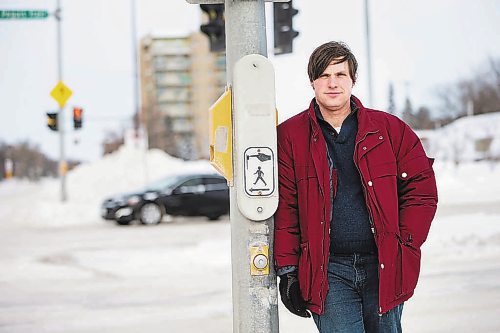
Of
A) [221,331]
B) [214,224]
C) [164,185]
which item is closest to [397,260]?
[221,331]

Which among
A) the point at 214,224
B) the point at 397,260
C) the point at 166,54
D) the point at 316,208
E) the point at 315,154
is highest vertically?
the point at 166,54

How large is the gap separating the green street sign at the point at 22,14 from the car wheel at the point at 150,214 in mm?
5237

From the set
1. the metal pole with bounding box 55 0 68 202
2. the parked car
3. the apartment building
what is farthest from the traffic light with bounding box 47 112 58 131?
the apartment building

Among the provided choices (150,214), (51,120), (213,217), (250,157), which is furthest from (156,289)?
(51,120)

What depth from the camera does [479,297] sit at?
783 cm

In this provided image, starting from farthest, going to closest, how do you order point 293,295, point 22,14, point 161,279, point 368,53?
point 368,53 < point 22,14 < point 161,279 < point 293,295

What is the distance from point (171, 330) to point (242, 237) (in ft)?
11.5

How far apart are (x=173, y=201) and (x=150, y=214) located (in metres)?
0.72

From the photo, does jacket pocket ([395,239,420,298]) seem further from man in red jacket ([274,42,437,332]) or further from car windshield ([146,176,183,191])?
car windshield ([146,176,183,191])

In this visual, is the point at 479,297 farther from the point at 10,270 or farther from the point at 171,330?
the point at 10,270

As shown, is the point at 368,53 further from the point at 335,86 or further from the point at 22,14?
the point at 335,86

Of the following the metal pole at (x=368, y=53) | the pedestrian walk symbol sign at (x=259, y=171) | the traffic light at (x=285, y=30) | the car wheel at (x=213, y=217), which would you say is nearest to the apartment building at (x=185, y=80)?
the car wheel at (x=213, y=217)

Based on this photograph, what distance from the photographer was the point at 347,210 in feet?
10.4

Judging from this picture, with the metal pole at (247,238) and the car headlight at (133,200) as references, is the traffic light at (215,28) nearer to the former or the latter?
the metal pole at (247,238)
